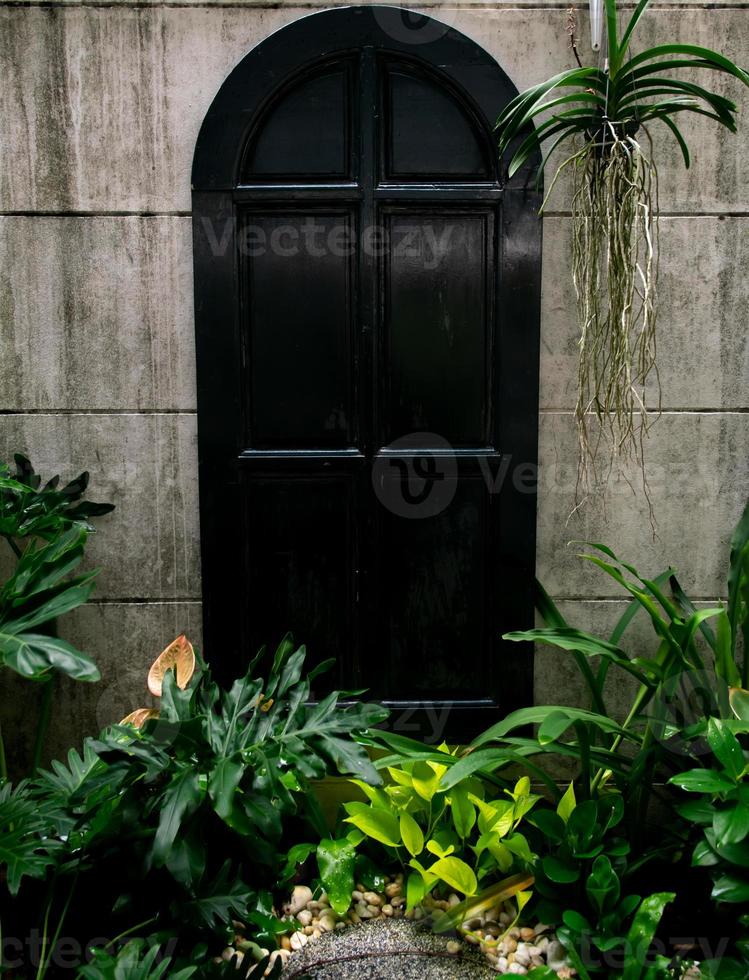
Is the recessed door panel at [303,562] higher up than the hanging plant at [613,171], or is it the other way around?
the hanging plant at [613,171]

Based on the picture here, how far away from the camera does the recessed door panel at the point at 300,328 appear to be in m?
2.76

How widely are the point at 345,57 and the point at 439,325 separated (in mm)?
927

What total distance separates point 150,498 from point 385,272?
1141mm

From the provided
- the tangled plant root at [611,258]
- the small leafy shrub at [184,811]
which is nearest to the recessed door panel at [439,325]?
the tangled plant root at [611,258]

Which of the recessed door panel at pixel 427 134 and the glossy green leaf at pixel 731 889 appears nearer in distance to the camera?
the glossy green leaf at pixel 731 889

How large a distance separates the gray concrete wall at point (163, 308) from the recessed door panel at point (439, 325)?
24cm

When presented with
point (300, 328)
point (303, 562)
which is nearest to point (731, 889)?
point (303, 562)

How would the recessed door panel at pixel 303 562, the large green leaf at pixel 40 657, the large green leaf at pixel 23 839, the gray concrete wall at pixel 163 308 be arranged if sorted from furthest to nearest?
1. the recessed door panel at pixel 303 562
2. the gray concrete wall at pixel 163 308
3. the large green leaf at pixel 23 839
4. the large green leaf at pixel 40 657

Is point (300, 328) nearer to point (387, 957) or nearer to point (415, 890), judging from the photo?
point (415, 890)

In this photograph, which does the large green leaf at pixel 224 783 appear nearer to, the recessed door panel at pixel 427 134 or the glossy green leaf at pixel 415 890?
the glossy green leaf at pixel 415 890

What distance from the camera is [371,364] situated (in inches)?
110

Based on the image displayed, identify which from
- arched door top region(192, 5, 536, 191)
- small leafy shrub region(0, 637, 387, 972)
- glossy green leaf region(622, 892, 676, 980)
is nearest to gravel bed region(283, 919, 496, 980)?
small leafy shrub region(0, 637, 387, 972)

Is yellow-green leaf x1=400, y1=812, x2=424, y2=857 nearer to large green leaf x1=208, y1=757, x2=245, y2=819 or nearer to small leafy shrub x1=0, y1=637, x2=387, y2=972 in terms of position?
small leafy shrub x1=0, y1=637, x2=387, y2=972

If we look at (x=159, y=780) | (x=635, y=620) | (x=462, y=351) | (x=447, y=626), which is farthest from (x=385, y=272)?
(x=159, y=780)
